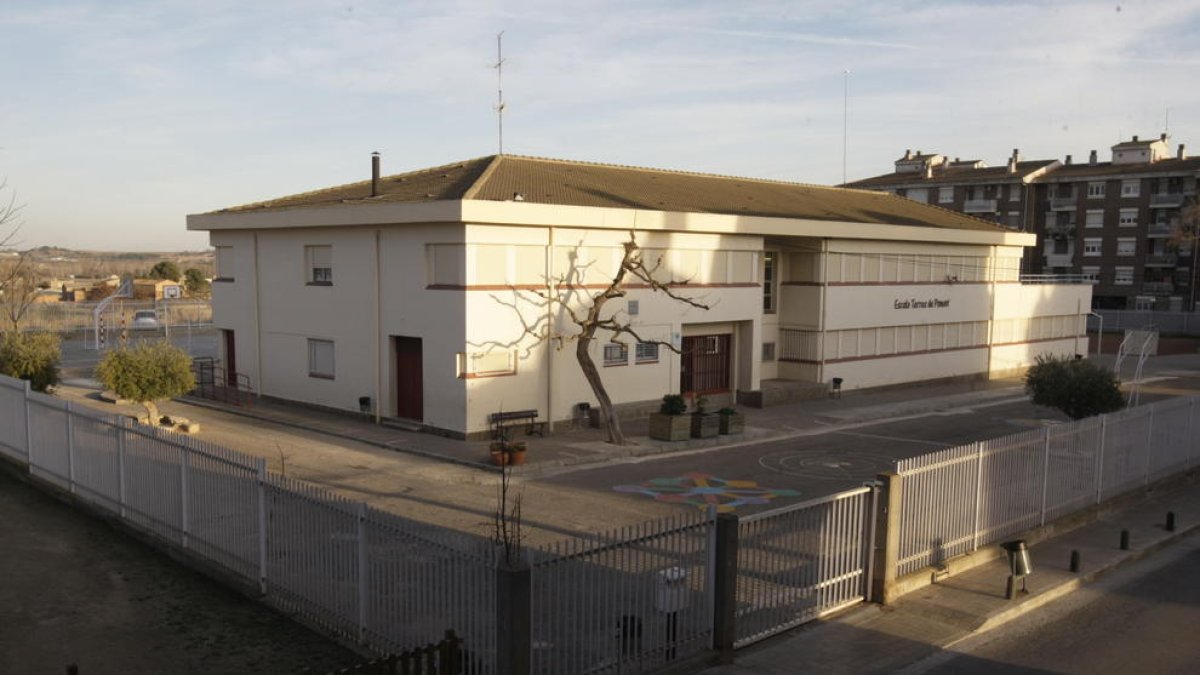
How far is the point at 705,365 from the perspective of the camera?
2934cm

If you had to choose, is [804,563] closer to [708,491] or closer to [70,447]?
[708,491]

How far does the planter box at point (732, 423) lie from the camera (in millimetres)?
24344

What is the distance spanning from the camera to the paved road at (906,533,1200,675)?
32.7 ft

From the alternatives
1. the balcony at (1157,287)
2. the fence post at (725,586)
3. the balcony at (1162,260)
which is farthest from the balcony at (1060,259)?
the fence post at (725,586)

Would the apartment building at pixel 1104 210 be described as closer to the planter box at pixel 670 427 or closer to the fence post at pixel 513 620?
the planter box at pixel 670 427

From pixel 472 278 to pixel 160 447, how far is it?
34.2 ft

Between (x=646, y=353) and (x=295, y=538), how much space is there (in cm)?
1698

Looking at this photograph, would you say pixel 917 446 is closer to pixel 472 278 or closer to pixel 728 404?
pixel 728 404

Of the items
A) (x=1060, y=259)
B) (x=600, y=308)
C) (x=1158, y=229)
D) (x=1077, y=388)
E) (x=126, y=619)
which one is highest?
(x=1158, y=229)

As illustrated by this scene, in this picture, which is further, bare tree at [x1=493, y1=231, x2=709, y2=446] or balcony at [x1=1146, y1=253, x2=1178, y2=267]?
balcony at [x1=1146, y1=253, x2=1178, y2=267]

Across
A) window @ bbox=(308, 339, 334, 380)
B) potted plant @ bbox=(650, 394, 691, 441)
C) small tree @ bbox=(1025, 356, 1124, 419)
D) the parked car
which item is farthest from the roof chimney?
the parked car

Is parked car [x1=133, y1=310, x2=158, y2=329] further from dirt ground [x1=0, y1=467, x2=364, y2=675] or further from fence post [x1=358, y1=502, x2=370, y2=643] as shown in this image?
fence post [x1=358, y1=502, x2=370, y2=643]

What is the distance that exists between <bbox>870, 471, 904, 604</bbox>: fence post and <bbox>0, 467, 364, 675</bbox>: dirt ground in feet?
20.7

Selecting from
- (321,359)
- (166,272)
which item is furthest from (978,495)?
(166,272)
